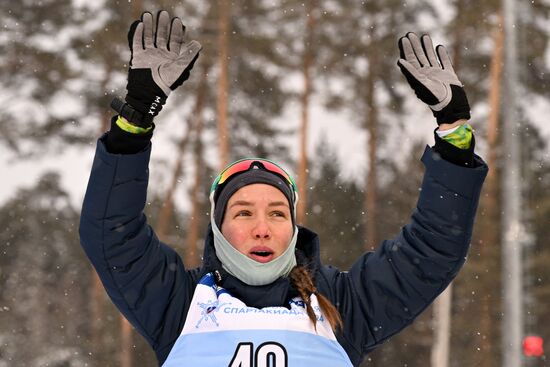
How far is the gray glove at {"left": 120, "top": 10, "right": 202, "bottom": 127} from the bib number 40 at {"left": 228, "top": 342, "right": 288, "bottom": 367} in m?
0.76

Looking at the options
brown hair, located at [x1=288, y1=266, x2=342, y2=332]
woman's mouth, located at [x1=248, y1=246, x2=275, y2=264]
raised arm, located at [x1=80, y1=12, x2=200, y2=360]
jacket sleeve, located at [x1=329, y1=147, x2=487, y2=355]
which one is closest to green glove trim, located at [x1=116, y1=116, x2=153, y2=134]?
raised arm, located at [x1=80, y1=12, x2=200, y2=360]

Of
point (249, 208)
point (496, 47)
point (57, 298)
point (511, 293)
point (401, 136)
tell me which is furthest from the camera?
point (57, 298)

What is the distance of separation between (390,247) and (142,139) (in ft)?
2.96

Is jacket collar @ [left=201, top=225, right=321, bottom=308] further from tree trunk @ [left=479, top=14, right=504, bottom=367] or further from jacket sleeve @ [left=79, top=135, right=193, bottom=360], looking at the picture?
tree trunk @ [left=479, top=14, right=504, bottom=367]

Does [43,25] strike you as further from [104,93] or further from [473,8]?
[473,8]

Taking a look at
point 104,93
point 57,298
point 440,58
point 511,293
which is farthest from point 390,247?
point 57,298

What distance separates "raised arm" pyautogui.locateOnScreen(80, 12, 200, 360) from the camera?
9.62 feet

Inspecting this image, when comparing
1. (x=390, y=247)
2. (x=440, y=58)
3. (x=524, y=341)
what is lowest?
(x=524, y=341)

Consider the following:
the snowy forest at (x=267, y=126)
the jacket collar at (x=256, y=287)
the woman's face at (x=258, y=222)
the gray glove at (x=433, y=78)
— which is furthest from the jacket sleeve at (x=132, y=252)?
the snowy forest at (x=267, y=126)

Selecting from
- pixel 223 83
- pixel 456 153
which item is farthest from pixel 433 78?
pixel 223 83

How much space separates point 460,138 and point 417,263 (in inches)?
16.8

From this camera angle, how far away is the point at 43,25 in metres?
19.8

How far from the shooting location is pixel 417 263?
3078 mm

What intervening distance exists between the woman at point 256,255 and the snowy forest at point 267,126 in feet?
46.2
